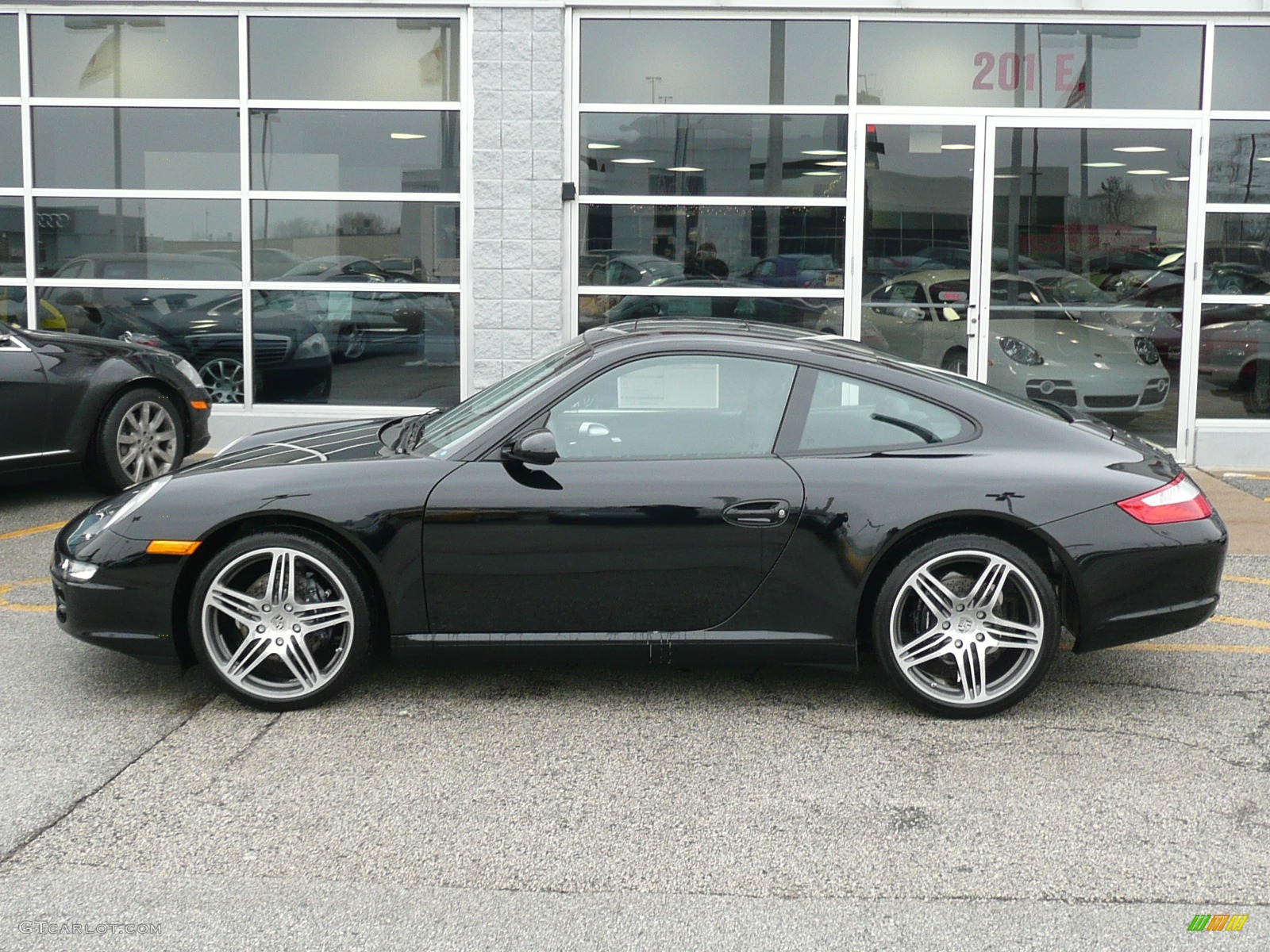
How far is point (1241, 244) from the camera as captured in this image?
1065 cm

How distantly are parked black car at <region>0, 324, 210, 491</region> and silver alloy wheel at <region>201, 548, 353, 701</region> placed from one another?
4.24 metres

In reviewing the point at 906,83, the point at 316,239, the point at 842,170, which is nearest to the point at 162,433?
the point at 316,239

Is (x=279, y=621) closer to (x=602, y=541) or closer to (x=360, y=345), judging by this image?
(x=602, y=541)

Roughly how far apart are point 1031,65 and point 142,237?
6892 mm

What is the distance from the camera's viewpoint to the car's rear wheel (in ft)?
15.8

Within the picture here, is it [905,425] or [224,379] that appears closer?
[905,425]

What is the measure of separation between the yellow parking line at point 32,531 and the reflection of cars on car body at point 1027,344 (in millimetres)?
5943

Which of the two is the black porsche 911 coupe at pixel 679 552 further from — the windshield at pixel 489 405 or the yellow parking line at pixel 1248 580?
the yellow parking line at pixel 1248 580

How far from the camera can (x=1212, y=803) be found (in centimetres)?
419

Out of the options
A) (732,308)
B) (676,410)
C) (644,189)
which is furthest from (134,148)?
(676,410)

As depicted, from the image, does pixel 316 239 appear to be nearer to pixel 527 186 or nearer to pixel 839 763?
pixel 527 186

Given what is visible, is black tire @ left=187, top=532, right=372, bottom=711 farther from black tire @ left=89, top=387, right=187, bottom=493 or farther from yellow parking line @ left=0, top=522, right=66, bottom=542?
black tire @ left=89, top=387, right=187, bottom=493

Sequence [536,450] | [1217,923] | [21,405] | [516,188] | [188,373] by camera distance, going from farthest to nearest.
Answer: [516,188] → [188,373] → [21,405] → [536,450] → [1217,923]

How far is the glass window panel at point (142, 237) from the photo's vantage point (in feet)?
36.0
